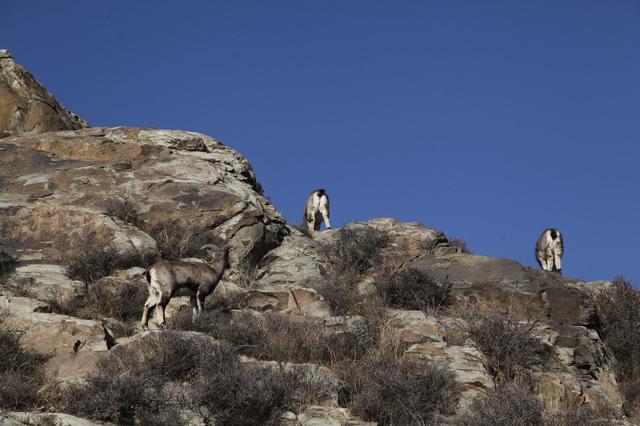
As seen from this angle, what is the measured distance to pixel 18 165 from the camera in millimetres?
22078

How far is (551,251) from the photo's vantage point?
2644cm

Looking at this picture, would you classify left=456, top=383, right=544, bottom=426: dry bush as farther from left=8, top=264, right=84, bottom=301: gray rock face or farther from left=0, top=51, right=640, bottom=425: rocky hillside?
left=8, top=264, right=84, bottom=301: gray rock face

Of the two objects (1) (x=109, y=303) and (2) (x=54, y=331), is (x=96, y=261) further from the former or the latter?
(2) (x=54, y=331)

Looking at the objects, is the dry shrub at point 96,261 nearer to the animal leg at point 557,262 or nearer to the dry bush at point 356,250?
the dry bush at point 356,250

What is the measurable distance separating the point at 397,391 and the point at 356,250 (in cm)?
850

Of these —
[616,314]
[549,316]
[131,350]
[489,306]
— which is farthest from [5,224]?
[616,314]

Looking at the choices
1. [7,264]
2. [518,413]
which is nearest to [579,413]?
[518,413]

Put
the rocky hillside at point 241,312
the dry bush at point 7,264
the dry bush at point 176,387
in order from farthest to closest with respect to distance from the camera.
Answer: the dry bush at point 7,264, the rocky hillside at point 241,312, the dry bush at point 176,387

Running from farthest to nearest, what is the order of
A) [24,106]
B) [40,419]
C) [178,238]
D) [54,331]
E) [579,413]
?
[24,106], [178,238], [54,331], [579,413], [40,419]

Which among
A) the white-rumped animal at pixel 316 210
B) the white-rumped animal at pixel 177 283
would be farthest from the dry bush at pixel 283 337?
the white-rumped animal at pixel 316 210

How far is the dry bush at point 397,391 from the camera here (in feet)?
41.3

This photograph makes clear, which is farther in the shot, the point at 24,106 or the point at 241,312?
the point at 24,106

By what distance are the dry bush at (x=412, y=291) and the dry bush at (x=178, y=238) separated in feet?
13.9

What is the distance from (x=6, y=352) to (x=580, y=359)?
10471 mm
